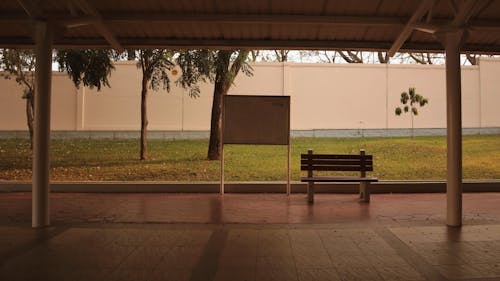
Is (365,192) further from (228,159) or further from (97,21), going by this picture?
(228,159)

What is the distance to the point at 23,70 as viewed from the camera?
17.7m

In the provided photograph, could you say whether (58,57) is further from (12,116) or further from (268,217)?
(268,217)

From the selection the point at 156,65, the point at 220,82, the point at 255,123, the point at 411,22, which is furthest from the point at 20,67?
→ the point at 411,22

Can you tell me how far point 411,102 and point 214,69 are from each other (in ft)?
24.7

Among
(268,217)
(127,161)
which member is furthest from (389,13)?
(127,161)

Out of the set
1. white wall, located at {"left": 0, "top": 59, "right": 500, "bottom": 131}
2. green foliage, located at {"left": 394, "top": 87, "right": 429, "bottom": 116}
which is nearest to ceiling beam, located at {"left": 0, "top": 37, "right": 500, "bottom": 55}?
white wall, located at {"left": 0, "top": 59, "right": 500, "bottom": 131}

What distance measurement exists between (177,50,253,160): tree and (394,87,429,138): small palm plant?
20.1 ft

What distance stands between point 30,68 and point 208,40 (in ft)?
34.2

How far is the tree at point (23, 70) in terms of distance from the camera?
17031mm

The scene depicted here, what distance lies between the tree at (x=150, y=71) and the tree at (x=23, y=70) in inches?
162

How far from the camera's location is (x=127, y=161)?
52.4 feet

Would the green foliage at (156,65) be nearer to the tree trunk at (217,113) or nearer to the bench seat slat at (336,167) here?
the tree trunk at (217,113)

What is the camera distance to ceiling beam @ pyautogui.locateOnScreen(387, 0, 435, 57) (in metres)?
7.69

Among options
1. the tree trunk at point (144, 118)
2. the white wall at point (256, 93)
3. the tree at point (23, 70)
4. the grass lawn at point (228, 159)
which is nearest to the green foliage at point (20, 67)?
the tree at point (23, 70)
